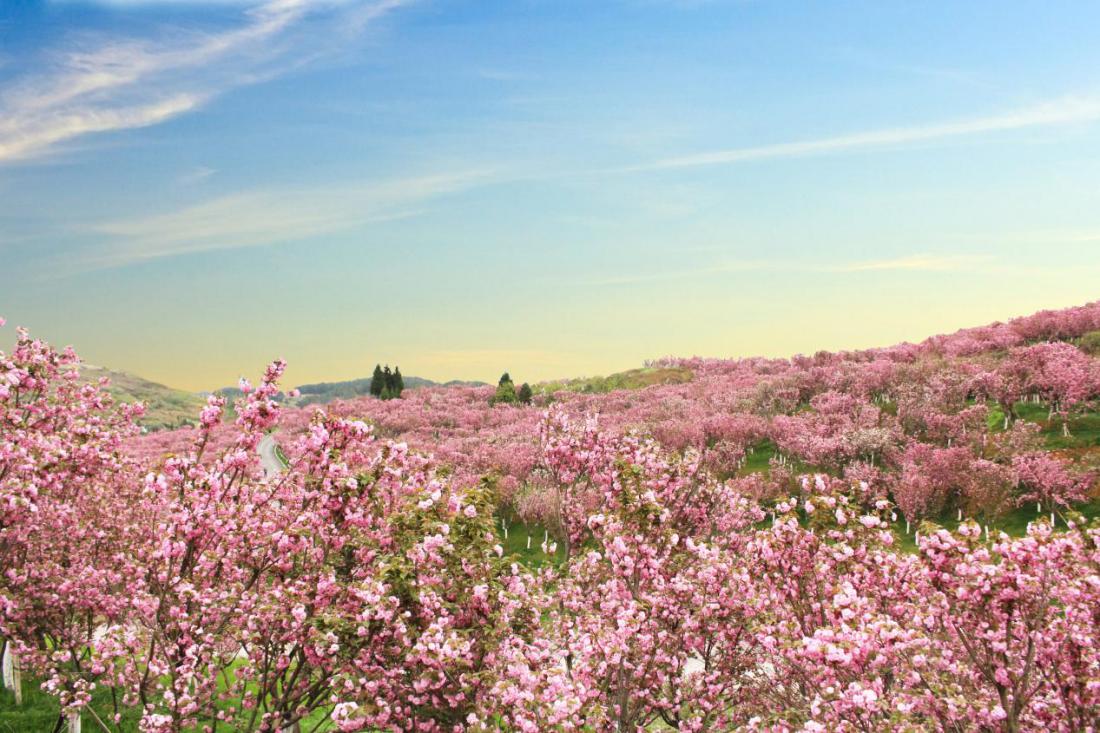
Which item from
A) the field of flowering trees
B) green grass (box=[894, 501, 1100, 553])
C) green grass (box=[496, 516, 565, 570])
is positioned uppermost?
the field of flowering trees

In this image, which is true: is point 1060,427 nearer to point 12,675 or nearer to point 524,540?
point 524,540

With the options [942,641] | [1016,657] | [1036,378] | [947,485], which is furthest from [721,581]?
[1036,378]

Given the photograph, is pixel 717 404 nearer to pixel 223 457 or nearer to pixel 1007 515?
pixel 1007 515

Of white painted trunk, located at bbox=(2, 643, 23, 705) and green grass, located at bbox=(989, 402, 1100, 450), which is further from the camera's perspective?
green grass, located at bbox=(989, 402, 1100, 450)

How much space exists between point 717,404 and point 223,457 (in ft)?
216

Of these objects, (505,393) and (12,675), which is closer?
(12,675)

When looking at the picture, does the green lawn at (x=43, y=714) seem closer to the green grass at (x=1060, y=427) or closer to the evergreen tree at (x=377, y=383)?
the green grass at (x=1060, y=427)

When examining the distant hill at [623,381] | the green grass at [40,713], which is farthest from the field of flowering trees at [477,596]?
the distant hill at [623,381]

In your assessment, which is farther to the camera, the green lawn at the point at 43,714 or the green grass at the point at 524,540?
the green grass at the point at 524,540

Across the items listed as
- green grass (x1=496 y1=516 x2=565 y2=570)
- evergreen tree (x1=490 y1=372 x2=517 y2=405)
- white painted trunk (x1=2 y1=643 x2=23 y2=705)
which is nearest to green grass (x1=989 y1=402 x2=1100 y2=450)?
green grass (x1=496 y1=516 x2=565 y2=570)

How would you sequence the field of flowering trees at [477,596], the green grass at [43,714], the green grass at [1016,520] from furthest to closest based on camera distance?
1. the green grass at [1016,520]
2. the green grass at [43,714]
3. the field of flowering trees at [477,596]

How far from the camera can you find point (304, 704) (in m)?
13.0

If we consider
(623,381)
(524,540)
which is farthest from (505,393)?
(524,540)

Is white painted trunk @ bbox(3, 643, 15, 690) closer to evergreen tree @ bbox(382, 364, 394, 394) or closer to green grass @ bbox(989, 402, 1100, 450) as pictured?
green grass @ bbox(989, 402, 1100, 450)
